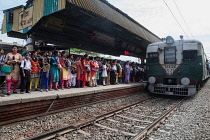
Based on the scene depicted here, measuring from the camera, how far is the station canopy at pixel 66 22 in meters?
Result: 6.72

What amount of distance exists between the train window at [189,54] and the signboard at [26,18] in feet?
25.6

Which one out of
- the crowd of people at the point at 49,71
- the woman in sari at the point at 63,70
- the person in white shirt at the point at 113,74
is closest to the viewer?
the crowd of people at the point at 49,71

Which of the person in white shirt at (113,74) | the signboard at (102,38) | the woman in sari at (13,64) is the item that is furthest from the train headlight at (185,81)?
the woman in sari at (13,64)

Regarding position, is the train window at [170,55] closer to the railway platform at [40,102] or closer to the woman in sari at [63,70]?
the railway platform at [40,102]

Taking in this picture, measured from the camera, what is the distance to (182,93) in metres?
8.09

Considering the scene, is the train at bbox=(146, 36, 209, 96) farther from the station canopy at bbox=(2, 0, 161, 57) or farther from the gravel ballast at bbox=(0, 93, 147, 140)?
the gravel ballast at bbox=(0, 93, 147, 140)

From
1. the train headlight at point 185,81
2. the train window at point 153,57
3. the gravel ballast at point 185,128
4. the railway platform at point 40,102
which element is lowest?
the gravel ballast at point 185,128

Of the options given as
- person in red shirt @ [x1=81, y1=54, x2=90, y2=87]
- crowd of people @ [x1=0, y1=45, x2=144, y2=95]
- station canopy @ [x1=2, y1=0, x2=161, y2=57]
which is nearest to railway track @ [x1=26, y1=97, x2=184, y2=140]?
crowd of people @ [x1=0, y1=45, x2=144, y2=95]

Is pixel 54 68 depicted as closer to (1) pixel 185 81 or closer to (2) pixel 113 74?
(2) pixel 113 74

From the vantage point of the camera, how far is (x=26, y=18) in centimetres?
816

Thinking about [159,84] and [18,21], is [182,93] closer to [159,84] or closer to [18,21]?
[159,84]

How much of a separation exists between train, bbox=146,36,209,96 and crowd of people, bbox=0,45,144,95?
2.40 m

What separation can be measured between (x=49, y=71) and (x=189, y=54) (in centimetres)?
681

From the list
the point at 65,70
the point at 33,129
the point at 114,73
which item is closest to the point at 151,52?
the point at 114,73
